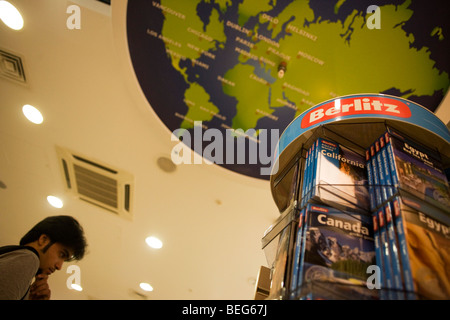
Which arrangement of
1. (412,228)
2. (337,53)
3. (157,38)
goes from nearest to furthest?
1. (412,228)
2. (337,53)
3. (157,38)

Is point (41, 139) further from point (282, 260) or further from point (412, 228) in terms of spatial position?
point (412, 228)

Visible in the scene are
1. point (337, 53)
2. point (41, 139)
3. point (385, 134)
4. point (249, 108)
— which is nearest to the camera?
point (385, 134)

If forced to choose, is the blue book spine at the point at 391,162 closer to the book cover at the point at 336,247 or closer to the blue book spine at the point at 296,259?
the book cover at the point at 336,247

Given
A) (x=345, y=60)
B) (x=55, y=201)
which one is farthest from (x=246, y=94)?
(x=55, y=201)

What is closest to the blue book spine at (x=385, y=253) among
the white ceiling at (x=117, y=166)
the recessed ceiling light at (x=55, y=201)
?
the white ceiling at (x=117, y=166)

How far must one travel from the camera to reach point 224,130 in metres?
2.88

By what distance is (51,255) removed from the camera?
1.63 metres

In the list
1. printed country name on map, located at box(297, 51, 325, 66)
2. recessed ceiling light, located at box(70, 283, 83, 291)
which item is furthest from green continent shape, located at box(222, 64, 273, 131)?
recessed ceiling light, located at box(70, 283, 83, 291)

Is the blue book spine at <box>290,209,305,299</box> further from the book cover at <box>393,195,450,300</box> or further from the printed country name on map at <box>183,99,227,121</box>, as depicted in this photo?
the printed country name on map at <box>183,99,227,121</box>

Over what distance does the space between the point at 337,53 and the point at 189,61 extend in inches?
49.1

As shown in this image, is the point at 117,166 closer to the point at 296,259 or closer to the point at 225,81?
the point at 225,81

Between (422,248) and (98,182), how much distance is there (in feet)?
12.2

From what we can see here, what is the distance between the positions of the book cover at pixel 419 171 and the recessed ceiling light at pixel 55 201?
4396 mm

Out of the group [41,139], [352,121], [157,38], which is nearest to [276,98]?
[157,38]
